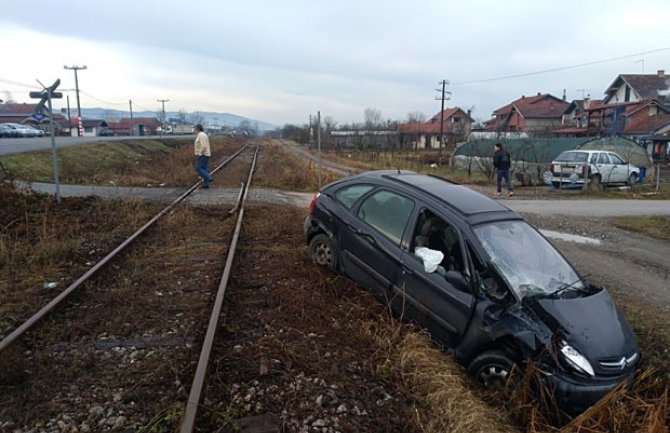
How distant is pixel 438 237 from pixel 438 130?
7711 centimetres

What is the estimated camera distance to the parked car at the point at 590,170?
18828 mm


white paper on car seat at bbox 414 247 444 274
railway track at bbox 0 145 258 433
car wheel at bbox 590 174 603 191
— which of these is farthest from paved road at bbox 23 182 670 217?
white paper on car seat at bbox 414 247 444 274

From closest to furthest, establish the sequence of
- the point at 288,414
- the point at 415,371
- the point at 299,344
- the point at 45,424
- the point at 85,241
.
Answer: the point at 45,424 → the point at 288,414 → the point at 415,371 → the point at 299,344 → the point at 85,241

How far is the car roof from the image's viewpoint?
15.5 feet

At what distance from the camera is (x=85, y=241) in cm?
757

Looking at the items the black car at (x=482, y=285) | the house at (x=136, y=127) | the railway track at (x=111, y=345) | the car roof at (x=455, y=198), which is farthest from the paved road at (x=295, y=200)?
the house at (x=136, y=127)

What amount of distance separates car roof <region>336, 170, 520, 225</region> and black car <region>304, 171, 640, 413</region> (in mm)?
16

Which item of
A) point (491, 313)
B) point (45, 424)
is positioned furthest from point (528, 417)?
point (45, 424)

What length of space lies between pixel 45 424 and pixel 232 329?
5.81 feet

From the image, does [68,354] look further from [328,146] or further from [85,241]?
[328,146]

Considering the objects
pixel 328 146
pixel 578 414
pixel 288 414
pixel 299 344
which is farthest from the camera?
pixel 328 146

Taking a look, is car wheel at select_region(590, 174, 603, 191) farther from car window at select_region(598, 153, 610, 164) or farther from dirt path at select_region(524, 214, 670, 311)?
dirt path at select_region(524, 214, 670, 311)

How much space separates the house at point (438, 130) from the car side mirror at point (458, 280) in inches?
2096

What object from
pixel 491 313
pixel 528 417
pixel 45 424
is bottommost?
pixel 528 417
